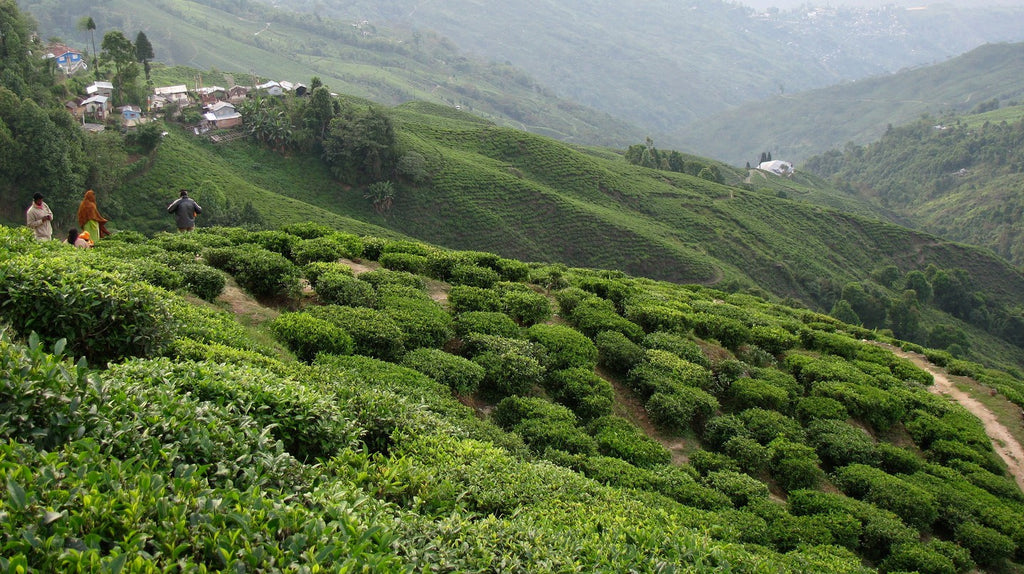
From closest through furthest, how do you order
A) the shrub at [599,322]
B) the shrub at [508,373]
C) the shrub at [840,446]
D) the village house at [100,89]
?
1. the shrub at [508,373]
2. the shrub at [840,446]
3. the shrub at [599,322]
4. the village house at [100,89]

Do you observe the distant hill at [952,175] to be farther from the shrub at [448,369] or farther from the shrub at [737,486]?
the shrub at [448,369]

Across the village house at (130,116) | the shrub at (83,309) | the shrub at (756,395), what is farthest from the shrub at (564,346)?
the village house at (130,116)

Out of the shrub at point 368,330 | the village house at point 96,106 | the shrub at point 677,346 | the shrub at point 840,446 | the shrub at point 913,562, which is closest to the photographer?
the shrub at point 913,562

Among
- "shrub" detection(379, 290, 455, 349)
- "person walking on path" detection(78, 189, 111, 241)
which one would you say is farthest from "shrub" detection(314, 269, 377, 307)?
"person walking on path" detection(78, 189, 111, 241)

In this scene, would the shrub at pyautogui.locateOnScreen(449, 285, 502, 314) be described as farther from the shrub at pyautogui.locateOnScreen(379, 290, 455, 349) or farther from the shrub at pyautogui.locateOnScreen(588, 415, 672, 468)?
the shrub at pyautogui.locateOnScreen(588, 415, 672, 468)

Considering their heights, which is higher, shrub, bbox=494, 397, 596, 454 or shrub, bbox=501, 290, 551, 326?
shrub, bbox=501, 290, 551, 326

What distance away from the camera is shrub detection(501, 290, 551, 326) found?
13.9m

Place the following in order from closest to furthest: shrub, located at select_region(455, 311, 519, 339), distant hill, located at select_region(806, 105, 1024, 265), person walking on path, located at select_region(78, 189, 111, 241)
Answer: shrub, located at select_region(455, 311, 519, 339)
person walking on path, located at select_region(78, 189, 111, 241)
distant hill, located at select_region(806, 105, 1024, 265)

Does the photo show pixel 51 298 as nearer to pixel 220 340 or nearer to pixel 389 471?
pixel 220 340

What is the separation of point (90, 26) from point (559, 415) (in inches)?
2653

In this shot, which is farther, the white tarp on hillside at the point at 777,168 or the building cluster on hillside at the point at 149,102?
the white tarp on hillside at the point at 777,168

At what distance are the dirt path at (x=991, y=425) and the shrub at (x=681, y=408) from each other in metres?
7.78

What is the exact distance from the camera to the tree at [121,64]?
182ft

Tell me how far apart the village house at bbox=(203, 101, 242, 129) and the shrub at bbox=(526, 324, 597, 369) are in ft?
188
